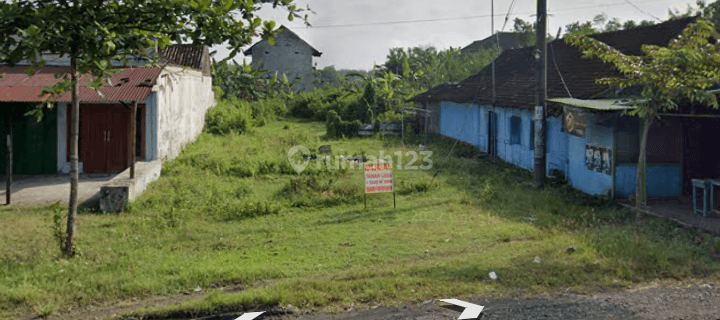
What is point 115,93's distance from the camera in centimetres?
1652

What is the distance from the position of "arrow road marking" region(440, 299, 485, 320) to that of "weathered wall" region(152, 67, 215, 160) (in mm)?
8886

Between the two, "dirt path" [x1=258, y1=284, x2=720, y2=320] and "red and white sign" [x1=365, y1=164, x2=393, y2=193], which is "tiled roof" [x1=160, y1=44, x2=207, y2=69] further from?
"dirt path" [x1=258, y1=284, x2=720, y2=320]

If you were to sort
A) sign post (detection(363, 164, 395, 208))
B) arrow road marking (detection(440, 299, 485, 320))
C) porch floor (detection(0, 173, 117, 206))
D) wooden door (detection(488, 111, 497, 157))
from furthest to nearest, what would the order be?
1. wooden door (detection(488, 111, 497, 157))
2. porch floor (detection(0, 173, 117, 206))
3. sign post (detection(363, 164, 395, 208))
4. arrow road marking (detection(440, 299, 485, 320))

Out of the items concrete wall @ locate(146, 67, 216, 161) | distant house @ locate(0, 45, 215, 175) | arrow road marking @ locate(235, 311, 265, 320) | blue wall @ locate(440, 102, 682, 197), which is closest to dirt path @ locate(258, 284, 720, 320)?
arrow road marking @ locate(235, 311, 265, 320)

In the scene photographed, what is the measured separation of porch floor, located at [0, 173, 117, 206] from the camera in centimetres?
1410

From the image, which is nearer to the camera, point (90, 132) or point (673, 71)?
point (673, 71)

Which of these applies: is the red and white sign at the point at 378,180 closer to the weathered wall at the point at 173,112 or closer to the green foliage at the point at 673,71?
the weathered wall at the point at 173,112

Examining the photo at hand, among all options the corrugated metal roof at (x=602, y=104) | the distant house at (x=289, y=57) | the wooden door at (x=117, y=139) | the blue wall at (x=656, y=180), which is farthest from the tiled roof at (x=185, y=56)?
the blue wall at (x=656, y=180)

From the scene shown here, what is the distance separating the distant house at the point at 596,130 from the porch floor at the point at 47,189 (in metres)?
11.5

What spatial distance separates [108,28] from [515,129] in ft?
48.8

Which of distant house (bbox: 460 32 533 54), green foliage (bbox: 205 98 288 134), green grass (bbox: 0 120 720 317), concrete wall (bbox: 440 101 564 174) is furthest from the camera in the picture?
distant house (bbox: 460 32 533 54)

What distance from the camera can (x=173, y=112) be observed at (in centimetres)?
2072

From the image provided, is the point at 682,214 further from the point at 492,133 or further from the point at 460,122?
the point at 460,122

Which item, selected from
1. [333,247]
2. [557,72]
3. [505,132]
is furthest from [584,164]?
[333,247]
